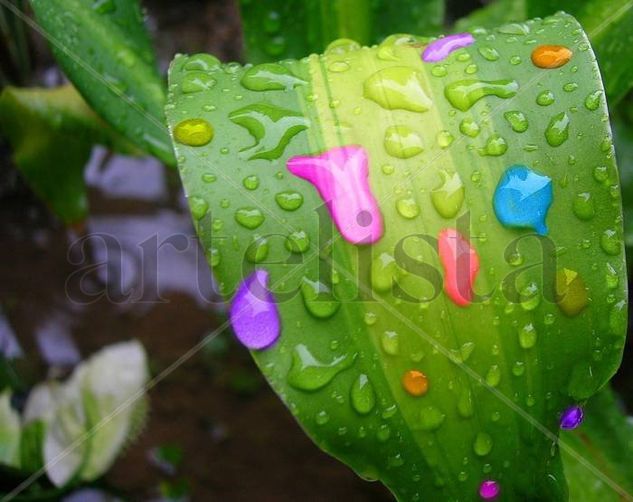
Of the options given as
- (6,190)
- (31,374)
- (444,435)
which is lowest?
(31,374)

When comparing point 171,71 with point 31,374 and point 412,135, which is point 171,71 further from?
point 31,374

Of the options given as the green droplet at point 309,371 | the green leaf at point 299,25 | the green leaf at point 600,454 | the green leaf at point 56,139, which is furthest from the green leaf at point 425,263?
the green leaf at point 56,139

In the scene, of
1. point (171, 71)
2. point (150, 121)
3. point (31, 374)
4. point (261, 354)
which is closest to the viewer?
point (261, 354)

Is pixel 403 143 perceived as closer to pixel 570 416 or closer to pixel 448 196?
pixel 448 196

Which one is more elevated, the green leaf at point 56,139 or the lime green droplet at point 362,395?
the lime green droplet at point 362,395

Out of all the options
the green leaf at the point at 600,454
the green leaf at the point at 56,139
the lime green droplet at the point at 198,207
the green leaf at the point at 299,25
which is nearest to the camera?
the lime green droplet at the point at 198,207

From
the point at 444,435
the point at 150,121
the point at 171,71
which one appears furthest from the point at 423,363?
the point at 150,121

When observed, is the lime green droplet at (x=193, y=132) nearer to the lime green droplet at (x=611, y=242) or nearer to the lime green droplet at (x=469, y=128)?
the lime green droplet at (x=469, y=128)

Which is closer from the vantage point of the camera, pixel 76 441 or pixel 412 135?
pixel 412 135
